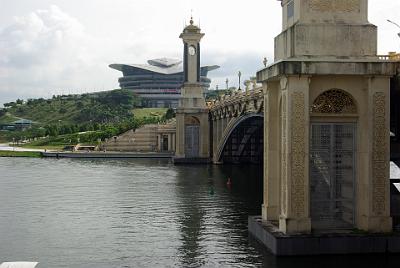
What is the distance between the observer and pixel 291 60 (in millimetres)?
23000

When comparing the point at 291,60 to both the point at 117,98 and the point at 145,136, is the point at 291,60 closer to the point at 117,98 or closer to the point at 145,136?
the point at 145,136

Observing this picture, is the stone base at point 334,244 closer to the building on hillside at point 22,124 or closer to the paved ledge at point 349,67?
the paved ledge at point 349,67

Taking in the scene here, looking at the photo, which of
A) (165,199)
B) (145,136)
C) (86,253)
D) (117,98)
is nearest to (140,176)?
(165,199)

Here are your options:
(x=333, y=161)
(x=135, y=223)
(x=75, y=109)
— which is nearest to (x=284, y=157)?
(x=333, y=161)

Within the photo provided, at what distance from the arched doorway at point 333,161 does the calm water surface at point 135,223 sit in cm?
200

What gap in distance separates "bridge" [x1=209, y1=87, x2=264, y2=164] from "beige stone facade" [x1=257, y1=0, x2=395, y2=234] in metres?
42.4

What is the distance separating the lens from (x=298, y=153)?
76.1 ft

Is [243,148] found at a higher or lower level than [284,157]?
higher

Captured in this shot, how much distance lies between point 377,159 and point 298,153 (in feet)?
9.12

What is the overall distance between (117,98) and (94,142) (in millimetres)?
55240

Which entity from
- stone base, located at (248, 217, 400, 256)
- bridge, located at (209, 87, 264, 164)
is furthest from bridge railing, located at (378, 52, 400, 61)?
A: bridge, located at (209, 87, 264, 164)

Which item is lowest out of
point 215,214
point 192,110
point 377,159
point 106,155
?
point 215,214

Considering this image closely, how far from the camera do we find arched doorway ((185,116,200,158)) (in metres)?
85.9

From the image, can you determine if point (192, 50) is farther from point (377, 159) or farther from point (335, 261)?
point (335, 261)
